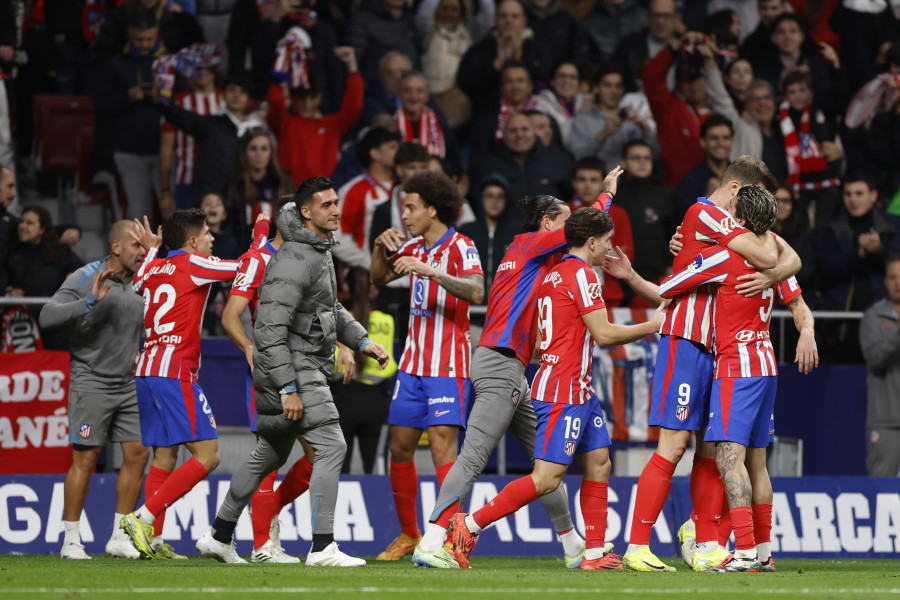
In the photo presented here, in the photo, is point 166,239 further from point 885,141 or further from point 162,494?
point 885,141

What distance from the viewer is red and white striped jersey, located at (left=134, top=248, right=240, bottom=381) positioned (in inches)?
360

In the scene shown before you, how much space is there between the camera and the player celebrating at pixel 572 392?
7852 mm

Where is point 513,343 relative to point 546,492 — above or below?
above

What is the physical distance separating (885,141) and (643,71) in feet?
9.32

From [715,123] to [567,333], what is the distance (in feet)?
20.4

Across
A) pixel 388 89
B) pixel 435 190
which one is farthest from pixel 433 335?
pixel 388 89

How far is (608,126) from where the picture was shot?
1384 cm

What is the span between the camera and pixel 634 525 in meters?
7.80

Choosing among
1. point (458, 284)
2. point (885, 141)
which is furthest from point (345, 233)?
point (885, 141)

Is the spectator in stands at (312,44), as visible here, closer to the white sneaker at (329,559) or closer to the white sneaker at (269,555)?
the white sneaker at (269,555)

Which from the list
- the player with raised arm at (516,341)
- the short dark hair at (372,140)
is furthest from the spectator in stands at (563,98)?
the player with raised arm at (516,341)

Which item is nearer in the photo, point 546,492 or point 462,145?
point 546,492

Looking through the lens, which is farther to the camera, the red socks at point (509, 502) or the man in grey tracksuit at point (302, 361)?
the red socks at point (509, 502)

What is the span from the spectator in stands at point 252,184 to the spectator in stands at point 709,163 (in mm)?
4132
